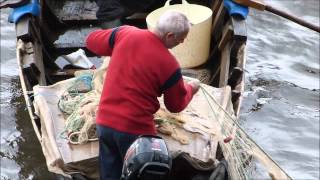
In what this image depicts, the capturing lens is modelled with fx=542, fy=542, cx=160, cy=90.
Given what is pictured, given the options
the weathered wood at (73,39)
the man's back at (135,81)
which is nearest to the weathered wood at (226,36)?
the weathered wood at (73,39)

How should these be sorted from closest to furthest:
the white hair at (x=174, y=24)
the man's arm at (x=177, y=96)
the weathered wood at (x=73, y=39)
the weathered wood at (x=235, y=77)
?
the white hair at (x=174, y=24)
the man's arm at (x=177, y=96)
the weathered wood at (x=235, y=77)
the weathered wood at (x=73, y=39)

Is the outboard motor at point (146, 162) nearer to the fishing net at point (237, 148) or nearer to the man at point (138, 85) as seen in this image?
the man at point (138, 85)

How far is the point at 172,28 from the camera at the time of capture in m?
3.38

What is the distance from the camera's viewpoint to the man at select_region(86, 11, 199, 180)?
3434mm

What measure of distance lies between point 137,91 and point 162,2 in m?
3.20

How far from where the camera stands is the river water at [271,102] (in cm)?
607

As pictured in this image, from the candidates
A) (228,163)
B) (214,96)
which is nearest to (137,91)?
(228,163)

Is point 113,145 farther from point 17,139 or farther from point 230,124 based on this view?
point 17,139

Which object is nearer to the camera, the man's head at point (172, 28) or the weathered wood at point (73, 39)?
the man's head at point (172, 28)

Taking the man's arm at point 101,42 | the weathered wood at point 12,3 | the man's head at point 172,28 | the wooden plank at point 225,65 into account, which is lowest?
the wooden plank at point 225,65

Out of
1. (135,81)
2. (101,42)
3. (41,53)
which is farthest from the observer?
(41,53)

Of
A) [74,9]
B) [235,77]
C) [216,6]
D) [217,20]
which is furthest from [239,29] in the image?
[74,9]

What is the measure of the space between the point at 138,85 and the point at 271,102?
4.12 meters

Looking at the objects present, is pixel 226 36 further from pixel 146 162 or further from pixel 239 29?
pixel 146 162
